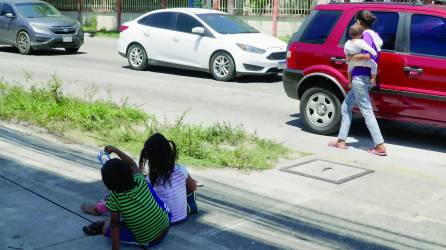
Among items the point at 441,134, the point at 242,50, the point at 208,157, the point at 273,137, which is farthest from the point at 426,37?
the point at 242,50

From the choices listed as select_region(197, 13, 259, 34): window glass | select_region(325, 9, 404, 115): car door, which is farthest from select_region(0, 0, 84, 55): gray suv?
select_region(325, 9, 404, 115): car door

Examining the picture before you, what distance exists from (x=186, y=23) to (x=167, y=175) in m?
10.1

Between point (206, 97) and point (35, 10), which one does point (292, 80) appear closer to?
point (206, 97)

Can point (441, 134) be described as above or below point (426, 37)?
below

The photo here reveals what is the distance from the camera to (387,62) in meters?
8.02

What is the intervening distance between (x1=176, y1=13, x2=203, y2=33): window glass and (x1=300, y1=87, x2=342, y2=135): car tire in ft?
20.1

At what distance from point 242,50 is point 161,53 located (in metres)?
2.25

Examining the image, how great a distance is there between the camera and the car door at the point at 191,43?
14.3 metres

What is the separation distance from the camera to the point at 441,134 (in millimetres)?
9008

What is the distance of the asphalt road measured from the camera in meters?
8.59

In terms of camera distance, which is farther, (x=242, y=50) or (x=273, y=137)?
Result: (x=242, y=50)

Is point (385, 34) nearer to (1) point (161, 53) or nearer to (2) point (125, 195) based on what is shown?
(2) point (125, 195)

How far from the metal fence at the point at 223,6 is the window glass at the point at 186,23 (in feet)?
36.9

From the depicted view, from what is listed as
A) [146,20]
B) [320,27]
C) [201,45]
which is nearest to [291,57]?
[320,27]
